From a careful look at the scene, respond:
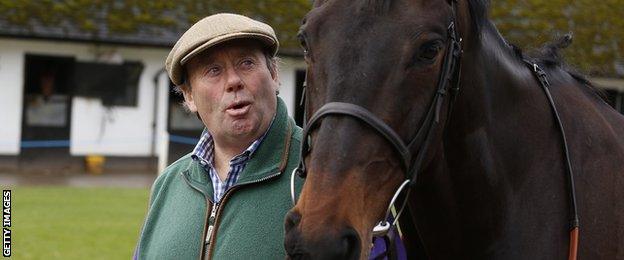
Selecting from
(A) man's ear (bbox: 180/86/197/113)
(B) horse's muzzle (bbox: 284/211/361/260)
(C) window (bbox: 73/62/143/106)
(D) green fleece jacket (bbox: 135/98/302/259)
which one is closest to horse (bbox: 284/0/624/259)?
(B) horse's muzzle (bbox: 284/211/361/260)

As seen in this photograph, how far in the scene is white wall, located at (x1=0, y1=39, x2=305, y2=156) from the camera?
67.3 ft

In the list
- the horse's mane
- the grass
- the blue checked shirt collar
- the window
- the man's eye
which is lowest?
the grass

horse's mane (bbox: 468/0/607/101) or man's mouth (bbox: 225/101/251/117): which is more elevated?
horse's mane (bbox: 468/0/607/101)

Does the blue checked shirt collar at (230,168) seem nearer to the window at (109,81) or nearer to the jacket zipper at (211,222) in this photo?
the jacket zipper at (211,222)

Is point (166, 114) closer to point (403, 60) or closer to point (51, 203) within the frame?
point (51, 203)

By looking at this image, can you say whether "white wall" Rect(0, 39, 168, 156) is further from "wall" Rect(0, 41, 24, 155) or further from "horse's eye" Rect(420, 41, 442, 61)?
"horse's eye" Rect(420, 41, 442, 61)

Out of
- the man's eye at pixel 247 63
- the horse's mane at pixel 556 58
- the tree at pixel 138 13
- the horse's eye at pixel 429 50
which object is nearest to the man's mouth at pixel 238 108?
the man's eye at pixel 247 63

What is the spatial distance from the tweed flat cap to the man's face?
62mm

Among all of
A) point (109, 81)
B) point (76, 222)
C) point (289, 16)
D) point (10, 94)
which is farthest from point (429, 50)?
point (289, 16)

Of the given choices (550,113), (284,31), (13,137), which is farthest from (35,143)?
(550,113)

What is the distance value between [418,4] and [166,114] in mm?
19830

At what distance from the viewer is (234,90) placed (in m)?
3.42

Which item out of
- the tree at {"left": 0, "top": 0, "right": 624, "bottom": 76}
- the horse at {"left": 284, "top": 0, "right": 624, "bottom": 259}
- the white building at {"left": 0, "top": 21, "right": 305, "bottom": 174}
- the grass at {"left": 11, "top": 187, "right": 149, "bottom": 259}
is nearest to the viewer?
the horse at {"left": 284, "top": 0, "right": 624, "bottom": 259}

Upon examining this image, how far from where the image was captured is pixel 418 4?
2811 mm
